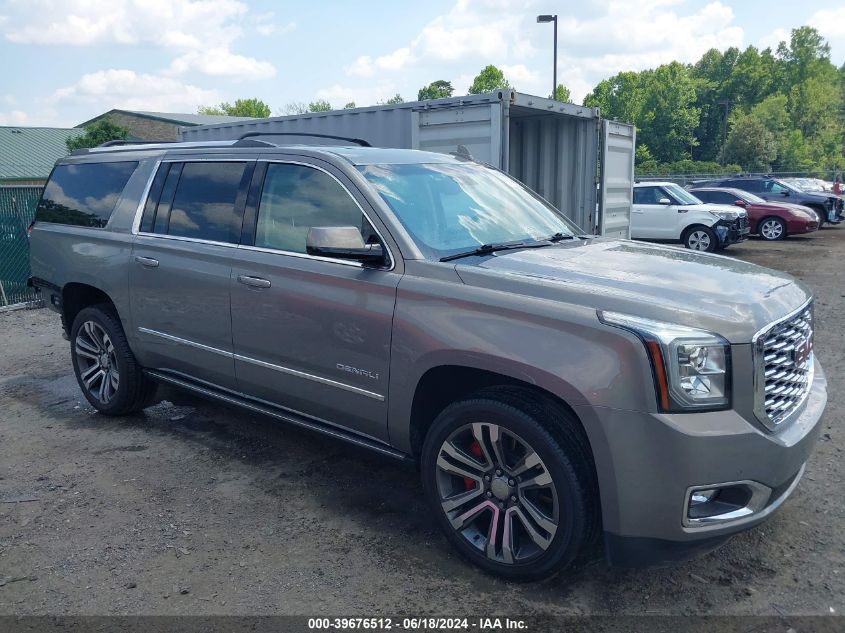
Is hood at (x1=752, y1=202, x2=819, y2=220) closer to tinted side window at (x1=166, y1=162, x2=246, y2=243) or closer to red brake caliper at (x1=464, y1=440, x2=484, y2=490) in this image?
tinted side window at (x1=166, y1=162, x2=246, y2=243)

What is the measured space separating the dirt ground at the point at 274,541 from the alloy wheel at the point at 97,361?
0.27m

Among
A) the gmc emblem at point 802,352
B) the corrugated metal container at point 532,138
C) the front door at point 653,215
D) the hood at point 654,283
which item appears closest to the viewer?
the hood at point 654,283

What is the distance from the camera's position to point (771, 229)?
19844 millimetres

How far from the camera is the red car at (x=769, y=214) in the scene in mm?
19531

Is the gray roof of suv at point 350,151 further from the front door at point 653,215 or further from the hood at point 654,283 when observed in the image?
the front door at point 653,215

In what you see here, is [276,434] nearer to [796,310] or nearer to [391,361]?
[391,361]

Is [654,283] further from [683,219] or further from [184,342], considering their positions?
[683,219]

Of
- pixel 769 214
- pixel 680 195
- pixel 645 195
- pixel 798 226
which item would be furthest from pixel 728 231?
pixel 798 226

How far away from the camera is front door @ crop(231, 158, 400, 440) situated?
3.63 m

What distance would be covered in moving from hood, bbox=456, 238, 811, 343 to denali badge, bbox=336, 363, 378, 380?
0.70 meters

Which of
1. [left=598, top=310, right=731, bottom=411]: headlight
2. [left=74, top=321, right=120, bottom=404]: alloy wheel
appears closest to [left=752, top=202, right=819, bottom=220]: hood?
[left=74, top=321, right=120, bottom=404]: alloy wheel

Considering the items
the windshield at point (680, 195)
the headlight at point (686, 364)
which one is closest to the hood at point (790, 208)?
the windshield at point (680, 195)

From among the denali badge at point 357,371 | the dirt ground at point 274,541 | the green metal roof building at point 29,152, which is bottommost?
the dirt ground at point 274,541

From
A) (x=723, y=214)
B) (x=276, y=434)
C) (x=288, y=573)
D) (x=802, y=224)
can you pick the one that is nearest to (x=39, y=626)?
(x=288, y=573)
